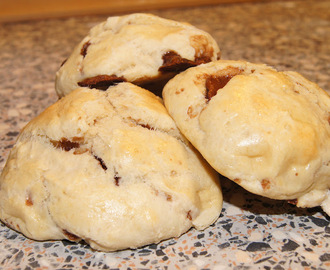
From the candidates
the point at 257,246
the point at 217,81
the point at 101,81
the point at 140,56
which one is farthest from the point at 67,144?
the point at 257,246

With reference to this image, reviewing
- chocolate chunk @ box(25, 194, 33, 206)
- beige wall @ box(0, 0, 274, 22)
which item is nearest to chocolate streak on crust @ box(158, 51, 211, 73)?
chocolate chunk @ box(25, 194, 33, 206)

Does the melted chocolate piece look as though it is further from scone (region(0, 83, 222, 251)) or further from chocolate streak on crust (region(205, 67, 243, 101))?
chocolate streak on crust (region(205, 67, 243, 101))

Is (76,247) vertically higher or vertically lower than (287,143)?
lower

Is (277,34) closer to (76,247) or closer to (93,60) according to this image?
(93,60)

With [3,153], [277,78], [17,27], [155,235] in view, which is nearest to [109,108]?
[155,235]

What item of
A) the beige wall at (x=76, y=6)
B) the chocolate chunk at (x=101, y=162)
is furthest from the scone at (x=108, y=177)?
→ the beige wall at (x=76, y=6)
